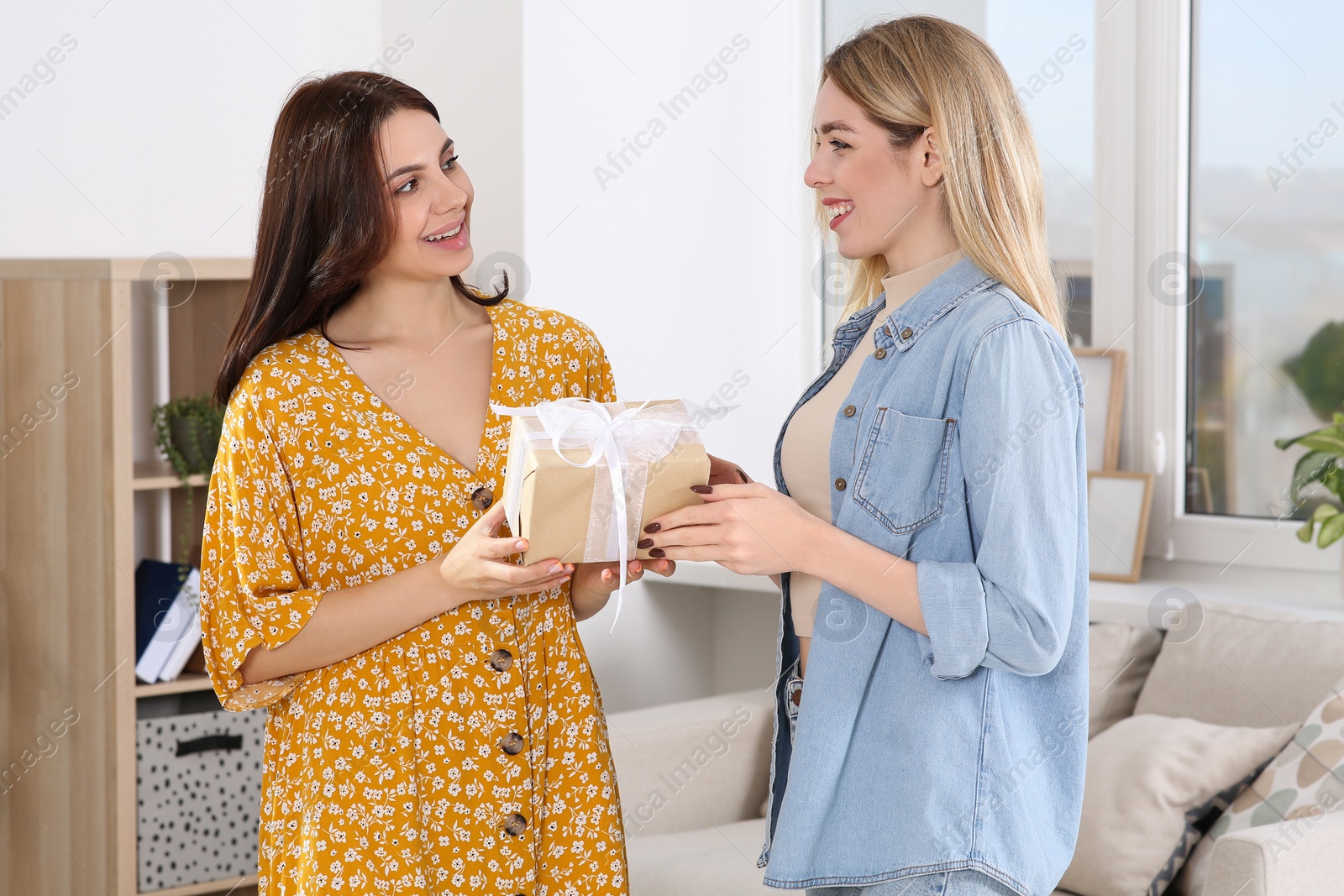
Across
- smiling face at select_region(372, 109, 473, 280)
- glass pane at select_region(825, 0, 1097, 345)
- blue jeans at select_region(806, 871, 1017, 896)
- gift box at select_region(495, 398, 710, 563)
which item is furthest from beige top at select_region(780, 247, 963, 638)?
glass pane at select_region(825, 0, 1097, 345)

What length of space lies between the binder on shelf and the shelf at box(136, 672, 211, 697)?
0.7 inches

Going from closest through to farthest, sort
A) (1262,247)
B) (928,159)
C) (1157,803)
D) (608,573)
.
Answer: (928,159) < (608,573) < (1157,803) < (1262,247)

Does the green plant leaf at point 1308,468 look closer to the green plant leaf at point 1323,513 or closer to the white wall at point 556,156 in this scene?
the green plant leaf at point 1323,513

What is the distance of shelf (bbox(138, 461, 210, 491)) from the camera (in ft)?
7.87

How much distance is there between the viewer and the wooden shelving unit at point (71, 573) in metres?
2.31

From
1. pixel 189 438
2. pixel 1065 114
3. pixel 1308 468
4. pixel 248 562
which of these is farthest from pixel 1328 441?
pixel 189 438

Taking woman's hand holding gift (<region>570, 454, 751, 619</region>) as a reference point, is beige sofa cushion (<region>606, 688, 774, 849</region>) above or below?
below

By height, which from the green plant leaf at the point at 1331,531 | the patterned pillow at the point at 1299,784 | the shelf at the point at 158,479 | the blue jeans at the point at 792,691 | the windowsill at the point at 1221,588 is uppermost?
the shelf at the point at 158,479

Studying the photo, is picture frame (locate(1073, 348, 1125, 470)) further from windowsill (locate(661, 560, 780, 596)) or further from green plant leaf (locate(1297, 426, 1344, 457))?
windowsill (locate(661, 560, 780, 596))

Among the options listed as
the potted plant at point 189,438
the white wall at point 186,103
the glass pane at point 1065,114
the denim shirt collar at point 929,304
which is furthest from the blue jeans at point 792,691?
the glass pane at point 1065,114

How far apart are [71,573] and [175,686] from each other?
0.29m

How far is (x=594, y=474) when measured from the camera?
3.83ft

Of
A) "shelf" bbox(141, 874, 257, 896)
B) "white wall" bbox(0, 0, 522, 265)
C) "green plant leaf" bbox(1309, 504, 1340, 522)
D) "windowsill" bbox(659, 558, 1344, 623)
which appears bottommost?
"shelf" bbox(141, 874, 257, 896)

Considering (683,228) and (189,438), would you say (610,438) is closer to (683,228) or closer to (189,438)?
(189,438)
